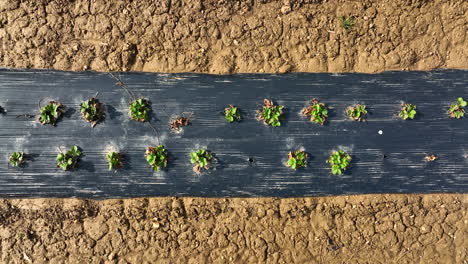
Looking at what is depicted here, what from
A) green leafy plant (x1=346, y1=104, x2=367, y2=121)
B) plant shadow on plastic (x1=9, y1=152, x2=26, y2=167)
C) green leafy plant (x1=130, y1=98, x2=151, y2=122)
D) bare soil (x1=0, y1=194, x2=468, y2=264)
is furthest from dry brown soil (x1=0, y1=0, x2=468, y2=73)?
bare soil (x1=0, y1=194, x2=468, y2=264)

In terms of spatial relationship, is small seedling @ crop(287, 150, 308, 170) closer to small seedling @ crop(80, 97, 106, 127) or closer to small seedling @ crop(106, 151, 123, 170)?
small seedling @ crop(106, 151, 123, 170)

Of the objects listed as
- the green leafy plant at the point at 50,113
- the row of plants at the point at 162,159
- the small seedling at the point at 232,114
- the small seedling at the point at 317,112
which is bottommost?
the row of plants at the point at 162,159

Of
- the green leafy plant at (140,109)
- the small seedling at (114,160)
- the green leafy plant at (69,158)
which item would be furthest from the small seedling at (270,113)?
the green leafy plant at (69,158)

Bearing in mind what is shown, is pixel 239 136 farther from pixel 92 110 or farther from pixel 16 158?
pixel 16 158

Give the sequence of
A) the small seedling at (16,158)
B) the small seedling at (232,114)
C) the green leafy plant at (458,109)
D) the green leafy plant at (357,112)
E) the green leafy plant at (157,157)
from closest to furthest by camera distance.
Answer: the small seedling at (16,158)
the green leafy plant at (157,157)
the small seedling at (232,114)
the green leafy plant at (357,112)
the green leafy plant at (458,109)

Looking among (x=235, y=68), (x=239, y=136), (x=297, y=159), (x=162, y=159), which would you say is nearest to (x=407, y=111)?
(x=297, y=159)

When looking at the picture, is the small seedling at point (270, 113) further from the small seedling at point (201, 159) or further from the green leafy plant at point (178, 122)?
the green leafy plant at point (178, 122)
